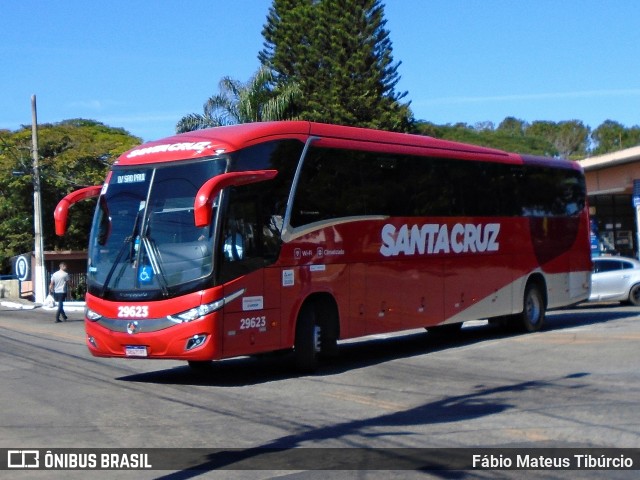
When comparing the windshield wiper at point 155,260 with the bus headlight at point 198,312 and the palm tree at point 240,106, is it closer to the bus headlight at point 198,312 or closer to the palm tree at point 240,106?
the bus headlight at point 198,312

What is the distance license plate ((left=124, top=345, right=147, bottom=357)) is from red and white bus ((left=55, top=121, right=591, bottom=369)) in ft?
0.06

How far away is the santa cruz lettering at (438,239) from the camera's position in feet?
51.9

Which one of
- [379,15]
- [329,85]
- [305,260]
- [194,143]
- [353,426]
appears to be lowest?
[353,426]

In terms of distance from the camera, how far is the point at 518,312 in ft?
63.5

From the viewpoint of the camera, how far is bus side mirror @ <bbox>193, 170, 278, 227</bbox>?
11.3m

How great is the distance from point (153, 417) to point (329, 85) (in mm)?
36136

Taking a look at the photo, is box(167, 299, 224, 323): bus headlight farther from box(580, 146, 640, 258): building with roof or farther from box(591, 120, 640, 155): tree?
box(591, 120, 640, 155): tree

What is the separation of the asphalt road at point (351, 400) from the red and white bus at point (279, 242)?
720mm

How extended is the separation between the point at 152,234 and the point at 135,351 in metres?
1.65

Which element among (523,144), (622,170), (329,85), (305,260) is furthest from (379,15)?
(523,144)

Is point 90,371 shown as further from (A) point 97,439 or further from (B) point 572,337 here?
(B) point 572,337

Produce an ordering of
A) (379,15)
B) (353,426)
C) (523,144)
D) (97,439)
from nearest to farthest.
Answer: (97,439) < (353,426) < (379,15) < (523,144)

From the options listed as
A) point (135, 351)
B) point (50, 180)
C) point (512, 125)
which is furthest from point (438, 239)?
point (512, 125)

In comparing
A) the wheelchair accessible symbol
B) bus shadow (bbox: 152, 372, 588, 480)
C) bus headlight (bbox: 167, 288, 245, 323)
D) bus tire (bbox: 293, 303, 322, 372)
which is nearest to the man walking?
bus tire (bbox: 293, 303, 322, 372)
